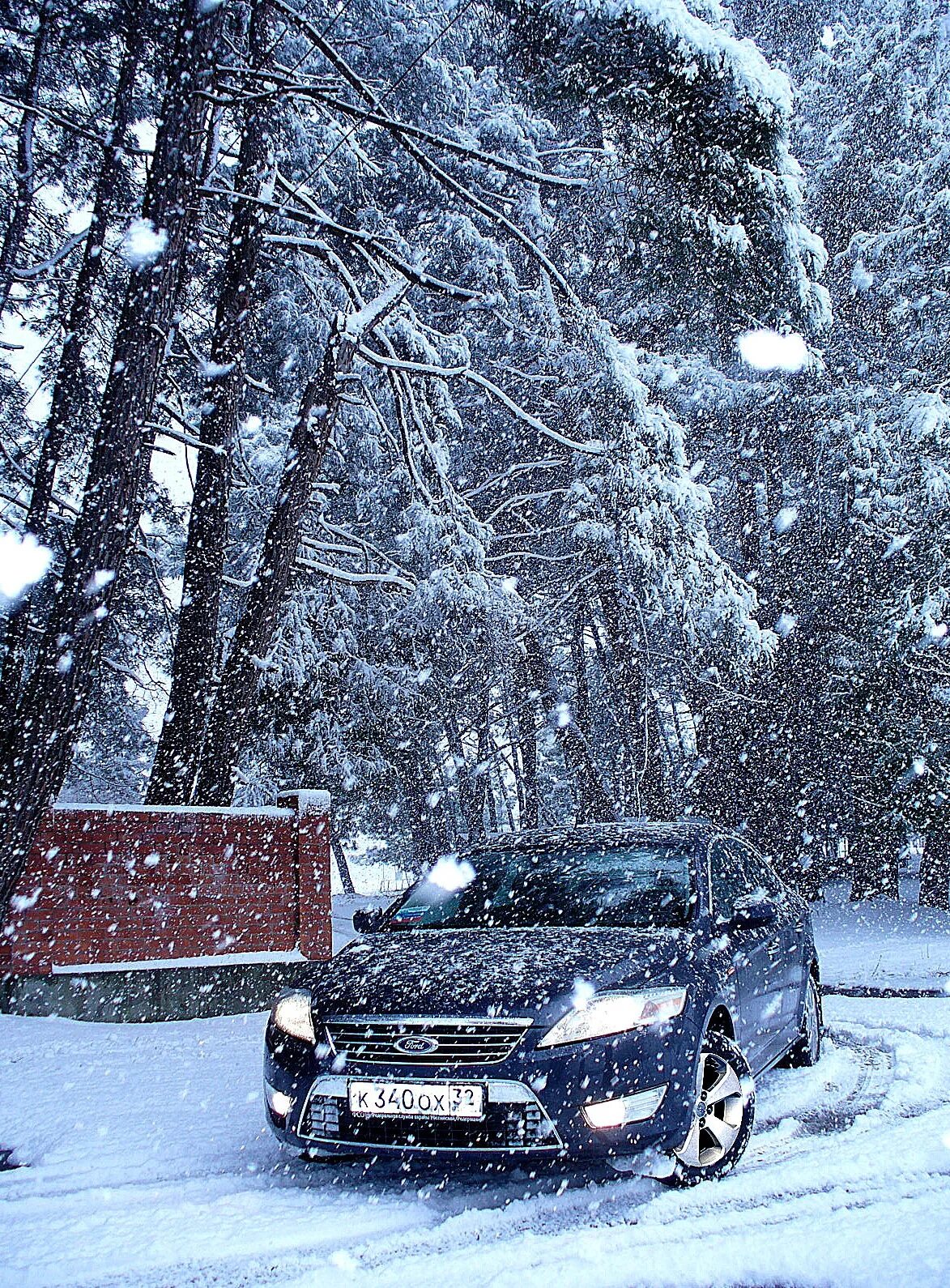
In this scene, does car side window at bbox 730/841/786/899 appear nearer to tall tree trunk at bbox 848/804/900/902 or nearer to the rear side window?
the rear side window

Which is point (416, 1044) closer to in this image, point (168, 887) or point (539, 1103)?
point (539, 1103)

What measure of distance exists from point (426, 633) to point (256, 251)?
5150 mm

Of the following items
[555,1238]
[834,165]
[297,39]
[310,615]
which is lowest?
[555,1238]

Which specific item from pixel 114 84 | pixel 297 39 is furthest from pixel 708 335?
pixel 114 84

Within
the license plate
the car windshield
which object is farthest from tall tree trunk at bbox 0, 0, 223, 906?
the license plate

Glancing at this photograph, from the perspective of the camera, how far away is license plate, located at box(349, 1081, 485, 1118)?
3811 millimetres

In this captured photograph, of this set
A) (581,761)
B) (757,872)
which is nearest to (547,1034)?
(757,872)

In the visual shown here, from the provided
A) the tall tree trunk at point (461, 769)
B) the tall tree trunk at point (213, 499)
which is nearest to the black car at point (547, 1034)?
the tall tree trunk at point (213, 499)

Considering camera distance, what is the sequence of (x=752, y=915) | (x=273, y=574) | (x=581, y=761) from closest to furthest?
(x=752, y=915) < (x=273, y=574) < (x=581, y=761)

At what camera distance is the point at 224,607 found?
757 inches

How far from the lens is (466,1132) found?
380cm

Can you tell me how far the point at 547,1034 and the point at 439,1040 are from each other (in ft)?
1.35

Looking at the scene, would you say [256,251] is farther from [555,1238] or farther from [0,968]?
[555,1238]

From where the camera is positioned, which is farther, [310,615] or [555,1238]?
[310,615]
